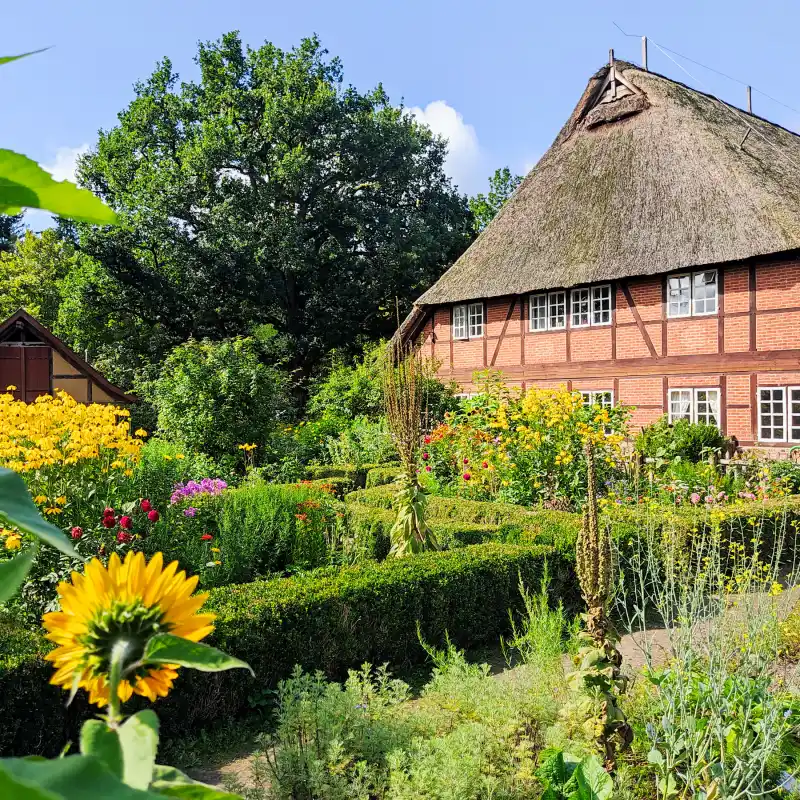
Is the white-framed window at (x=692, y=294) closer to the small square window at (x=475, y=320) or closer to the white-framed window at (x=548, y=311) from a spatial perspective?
the white-framed window at (x=548, y=311)

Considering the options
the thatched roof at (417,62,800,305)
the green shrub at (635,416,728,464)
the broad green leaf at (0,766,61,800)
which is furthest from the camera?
the thatched roof at (417,62,800,305)

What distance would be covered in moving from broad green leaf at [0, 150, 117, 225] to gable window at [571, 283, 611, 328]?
17.3 m

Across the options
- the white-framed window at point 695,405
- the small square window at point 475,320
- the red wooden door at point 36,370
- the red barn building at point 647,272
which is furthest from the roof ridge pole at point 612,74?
the red wooden door at point 36,370

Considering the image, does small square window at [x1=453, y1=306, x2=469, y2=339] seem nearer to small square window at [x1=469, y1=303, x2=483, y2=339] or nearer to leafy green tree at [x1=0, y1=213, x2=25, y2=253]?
small square window at [x1=469, y1=303, x2=483, y2=339]

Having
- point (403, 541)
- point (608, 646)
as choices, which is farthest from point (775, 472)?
point (608, 646)

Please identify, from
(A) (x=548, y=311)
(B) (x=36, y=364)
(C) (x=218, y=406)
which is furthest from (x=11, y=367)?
(A) (x=548, y=311)

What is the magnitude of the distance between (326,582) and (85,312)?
21.3 metres

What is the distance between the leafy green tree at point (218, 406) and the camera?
12.8 m

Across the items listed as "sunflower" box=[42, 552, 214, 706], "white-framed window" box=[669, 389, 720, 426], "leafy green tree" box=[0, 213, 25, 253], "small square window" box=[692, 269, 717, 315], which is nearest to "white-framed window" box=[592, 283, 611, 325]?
"small square window" box=[692, 269, 717, 315]

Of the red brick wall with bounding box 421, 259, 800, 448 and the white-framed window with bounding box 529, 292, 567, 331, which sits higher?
the white-framed window with bounding box 529, 292, 567, 331

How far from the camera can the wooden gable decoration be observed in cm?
1859

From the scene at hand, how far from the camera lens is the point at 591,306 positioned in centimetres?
1733

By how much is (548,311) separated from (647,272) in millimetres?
2808

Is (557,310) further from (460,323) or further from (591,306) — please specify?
(460,323)
